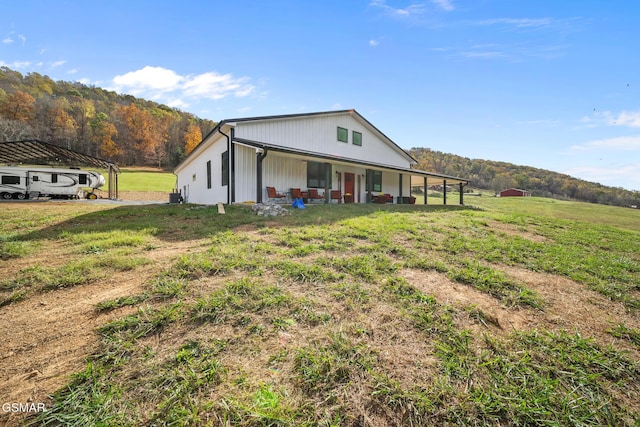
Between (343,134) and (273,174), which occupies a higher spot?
(343,134)

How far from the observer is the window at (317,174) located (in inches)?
568

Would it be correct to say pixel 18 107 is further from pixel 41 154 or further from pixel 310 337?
pixel 310 337

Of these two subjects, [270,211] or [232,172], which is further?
[232,172]

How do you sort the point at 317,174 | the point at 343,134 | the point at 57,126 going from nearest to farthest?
the point at 317,174 → the point at 343,134 → the point at 57,126

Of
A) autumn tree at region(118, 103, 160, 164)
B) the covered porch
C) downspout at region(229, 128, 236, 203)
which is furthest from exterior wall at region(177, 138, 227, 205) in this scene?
autumn tree at region(118, 103, 160, 164)

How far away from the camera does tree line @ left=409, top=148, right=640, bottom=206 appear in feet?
182

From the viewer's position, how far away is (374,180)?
1853 cm

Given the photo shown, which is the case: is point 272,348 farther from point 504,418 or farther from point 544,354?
point 544,354

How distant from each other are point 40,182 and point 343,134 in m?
23.1

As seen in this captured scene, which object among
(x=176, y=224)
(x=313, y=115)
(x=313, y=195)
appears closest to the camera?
(x=176, y=224)

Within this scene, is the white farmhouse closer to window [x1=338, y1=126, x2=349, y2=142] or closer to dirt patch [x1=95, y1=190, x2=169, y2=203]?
window [x1=338, y1=126, x2=349, y2=142]

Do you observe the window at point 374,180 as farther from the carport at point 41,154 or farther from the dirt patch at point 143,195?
the dirt patch at point 143,195

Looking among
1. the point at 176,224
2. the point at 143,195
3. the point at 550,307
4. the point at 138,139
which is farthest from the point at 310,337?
the point at 138,139

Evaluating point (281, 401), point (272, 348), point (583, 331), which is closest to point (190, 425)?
point (281, 401)
